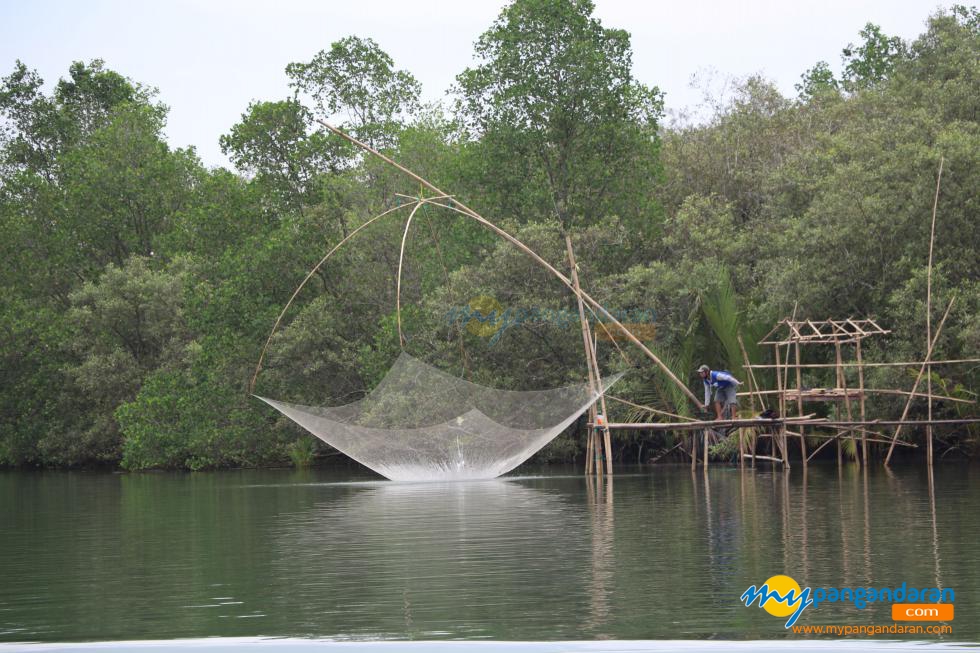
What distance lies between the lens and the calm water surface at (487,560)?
23.9ft

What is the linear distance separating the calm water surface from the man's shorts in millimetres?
1964

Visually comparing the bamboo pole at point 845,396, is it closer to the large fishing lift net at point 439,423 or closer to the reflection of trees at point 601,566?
the large fishing lift net at point 439,423

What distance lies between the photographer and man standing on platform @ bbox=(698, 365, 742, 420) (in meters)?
20.0

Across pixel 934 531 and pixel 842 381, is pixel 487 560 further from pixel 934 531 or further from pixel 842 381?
pixel 842 381

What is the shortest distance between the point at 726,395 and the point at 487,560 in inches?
437

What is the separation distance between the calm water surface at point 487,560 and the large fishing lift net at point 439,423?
1.29 metres

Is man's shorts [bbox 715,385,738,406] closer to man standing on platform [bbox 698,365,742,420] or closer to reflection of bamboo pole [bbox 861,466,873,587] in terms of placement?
man standing on platform [bbox 698,365,742,420]

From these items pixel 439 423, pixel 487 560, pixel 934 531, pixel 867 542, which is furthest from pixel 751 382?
pixel 487 560

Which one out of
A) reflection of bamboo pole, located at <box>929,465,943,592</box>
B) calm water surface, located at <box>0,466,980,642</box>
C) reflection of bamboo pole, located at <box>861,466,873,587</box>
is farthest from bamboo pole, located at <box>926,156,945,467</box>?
reflection of bamboo pole, located at <box>861,466,873,587</box>

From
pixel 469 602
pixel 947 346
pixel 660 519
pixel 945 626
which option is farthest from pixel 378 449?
pixel 945 626

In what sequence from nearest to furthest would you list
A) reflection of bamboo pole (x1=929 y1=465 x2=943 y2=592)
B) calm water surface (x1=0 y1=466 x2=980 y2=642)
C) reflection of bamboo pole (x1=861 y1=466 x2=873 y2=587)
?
1. calm water surface (x1=0 y1=466 x2=980 y2=642)
2. reflection of bamboo pole (x1=929 y1=465 x2=943 y2=592)
3. reflection of bamboo pole (x1=861 y1=466 x2=873 y2=587)

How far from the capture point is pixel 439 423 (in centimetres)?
2038

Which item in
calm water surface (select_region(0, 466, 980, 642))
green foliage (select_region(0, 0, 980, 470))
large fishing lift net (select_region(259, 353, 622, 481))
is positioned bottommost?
calm water surface (select_region(0, 466, 980, 642))

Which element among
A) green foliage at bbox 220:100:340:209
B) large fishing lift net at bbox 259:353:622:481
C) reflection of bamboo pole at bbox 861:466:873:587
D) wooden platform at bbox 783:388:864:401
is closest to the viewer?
reflection of bamboo pole at bbox 861:466:873:587
